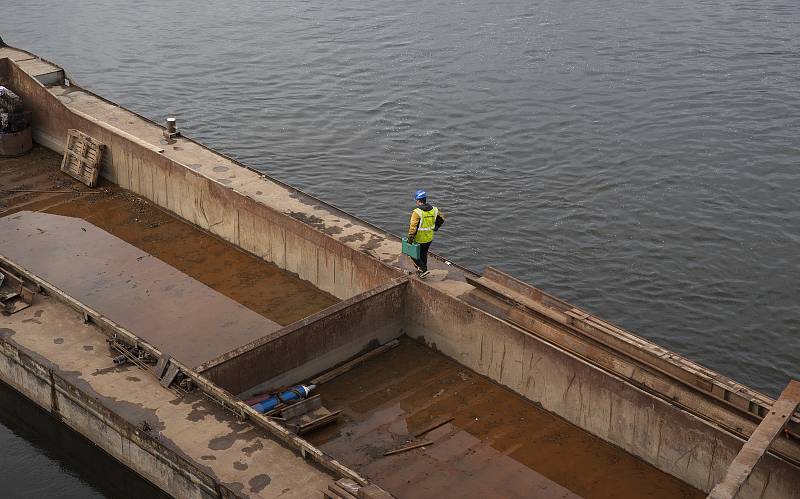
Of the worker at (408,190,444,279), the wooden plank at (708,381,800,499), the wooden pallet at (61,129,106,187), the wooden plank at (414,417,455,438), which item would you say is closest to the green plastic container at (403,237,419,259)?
the worker at (408,190,444,279)

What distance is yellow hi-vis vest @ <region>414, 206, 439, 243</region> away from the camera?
60.0ft

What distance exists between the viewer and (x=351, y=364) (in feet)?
60.2

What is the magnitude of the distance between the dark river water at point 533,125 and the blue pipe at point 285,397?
2.95 meters

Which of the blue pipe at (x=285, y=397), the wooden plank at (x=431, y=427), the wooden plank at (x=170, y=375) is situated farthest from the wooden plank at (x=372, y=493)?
the wooden plank at (x=170, y=375)

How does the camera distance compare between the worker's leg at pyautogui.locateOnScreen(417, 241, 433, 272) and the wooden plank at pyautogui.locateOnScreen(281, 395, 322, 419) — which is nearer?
the wooden plank at pyautogui.locateOnScreen(281, 395, 322, 419)

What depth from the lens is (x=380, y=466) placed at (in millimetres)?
15844

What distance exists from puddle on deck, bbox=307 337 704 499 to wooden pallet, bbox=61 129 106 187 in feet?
31.2

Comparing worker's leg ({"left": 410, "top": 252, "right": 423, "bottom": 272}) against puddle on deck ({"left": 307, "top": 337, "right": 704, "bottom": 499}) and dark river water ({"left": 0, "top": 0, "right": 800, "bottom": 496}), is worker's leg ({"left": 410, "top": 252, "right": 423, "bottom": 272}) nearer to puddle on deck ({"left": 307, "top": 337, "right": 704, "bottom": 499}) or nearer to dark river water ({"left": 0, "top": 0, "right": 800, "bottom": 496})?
puddle on deck ({"left": 307, "top": 337, "right": 704, "bottom": 499})

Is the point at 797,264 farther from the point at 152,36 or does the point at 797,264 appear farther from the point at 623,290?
the point at 152,36

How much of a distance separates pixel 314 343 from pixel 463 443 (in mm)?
3091

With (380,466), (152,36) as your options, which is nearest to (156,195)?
(380,466)

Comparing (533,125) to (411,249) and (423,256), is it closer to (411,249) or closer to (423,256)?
(423,256)

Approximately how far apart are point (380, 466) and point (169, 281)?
7.19m

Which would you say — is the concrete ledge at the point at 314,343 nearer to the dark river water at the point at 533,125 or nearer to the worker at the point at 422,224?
the worker at the point at 422,224
